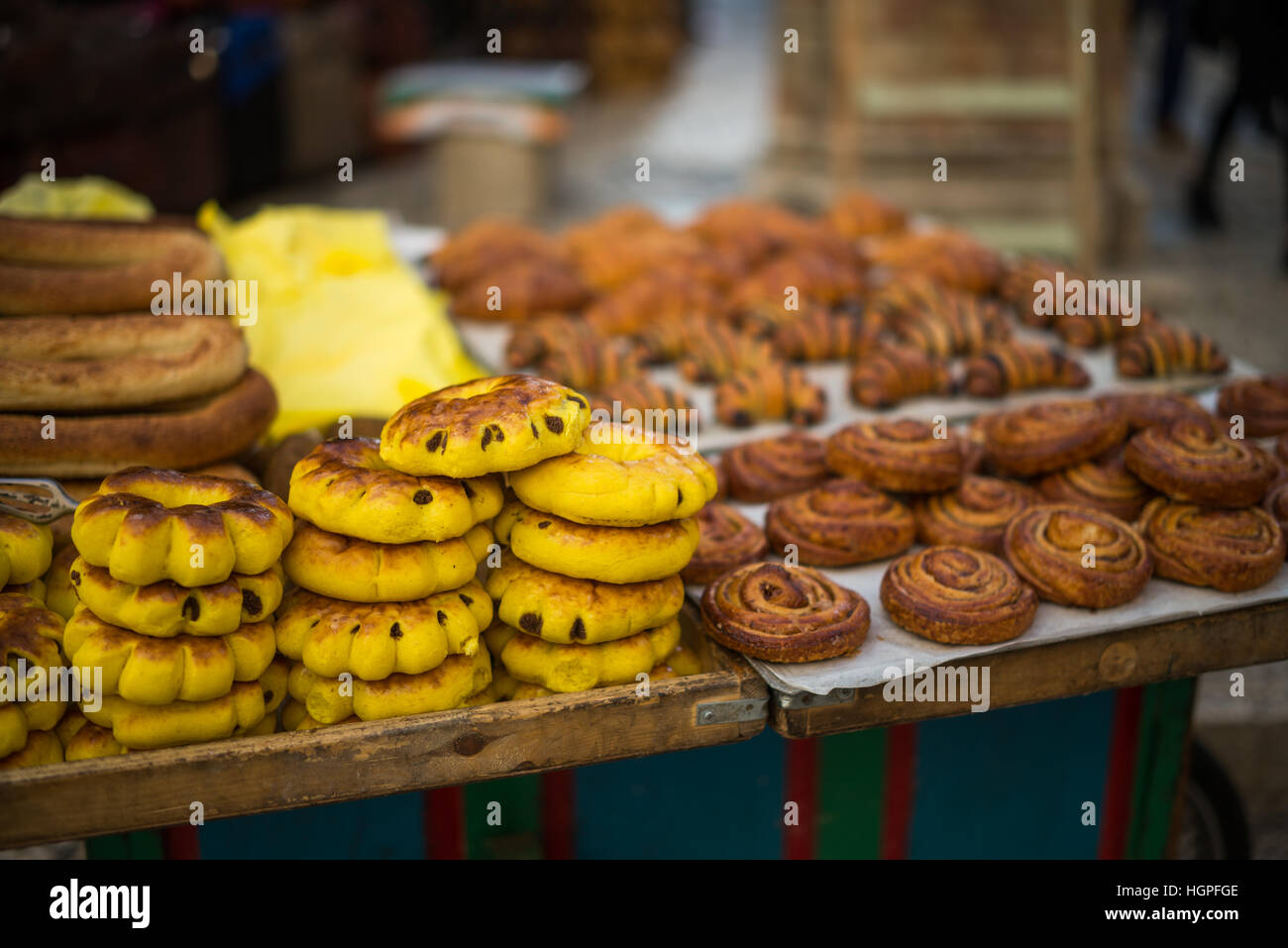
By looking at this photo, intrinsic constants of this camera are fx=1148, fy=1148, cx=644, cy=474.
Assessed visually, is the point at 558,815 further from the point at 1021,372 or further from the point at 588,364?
the point at 1021,372

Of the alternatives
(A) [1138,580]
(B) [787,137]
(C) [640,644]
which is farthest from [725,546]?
(B) [787,137]

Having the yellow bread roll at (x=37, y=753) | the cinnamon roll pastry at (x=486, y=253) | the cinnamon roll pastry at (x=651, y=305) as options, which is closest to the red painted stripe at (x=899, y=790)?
the yellow bread roll at (x=37, y=753)

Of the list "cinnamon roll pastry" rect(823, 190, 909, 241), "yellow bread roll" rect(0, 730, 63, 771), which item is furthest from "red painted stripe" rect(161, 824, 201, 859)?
"cinnamon roll pastry" rect(823, 190, 909, 241)

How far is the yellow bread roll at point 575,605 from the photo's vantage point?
1929 millimetres

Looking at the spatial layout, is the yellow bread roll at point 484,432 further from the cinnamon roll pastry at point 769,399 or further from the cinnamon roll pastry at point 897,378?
the cinnamon roll pastry at point 897,378

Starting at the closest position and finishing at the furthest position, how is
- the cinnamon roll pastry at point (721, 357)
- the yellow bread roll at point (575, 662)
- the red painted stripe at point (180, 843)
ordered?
1. the yellow bread roll at point (575, 662)
2. the red painted stripe at point (180, 843)
3. the cinnamon roll pastry at point (721, 357)

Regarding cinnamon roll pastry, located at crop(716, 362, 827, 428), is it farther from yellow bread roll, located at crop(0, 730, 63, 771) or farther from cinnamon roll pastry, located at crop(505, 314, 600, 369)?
yellow bread roll, located at crop(0, 730, 63, 771)

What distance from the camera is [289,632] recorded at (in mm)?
1882

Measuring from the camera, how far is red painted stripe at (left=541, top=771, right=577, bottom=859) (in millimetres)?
2479

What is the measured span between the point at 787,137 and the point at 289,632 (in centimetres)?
751

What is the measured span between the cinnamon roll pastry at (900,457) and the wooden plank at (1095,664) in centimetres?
53

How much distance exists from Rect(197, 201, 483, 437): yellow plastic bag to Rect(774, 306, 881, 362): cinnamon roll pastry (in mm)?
1040

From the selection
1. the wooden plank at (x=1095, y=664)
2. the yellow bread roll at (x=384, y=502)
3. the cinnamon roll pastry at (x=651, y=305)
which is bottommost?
the wooden plank at (x=1095, y=664)
